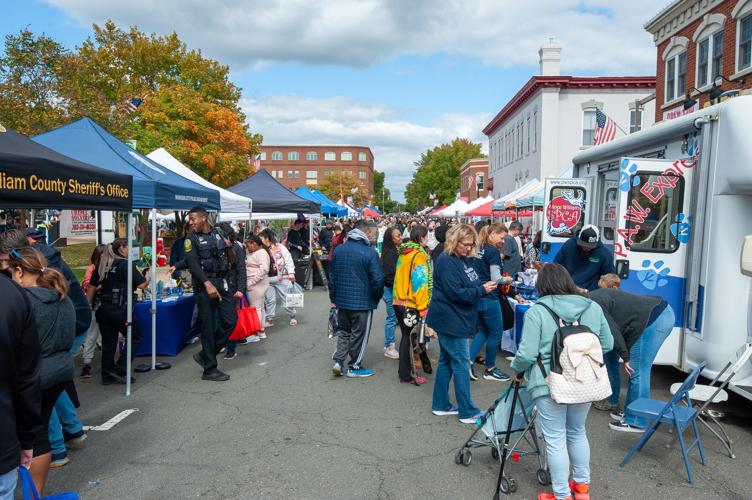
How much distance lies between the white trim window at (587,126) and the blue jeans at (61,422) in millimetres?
30658

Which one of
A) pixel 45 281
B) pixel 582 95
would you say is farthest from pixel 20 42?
pixel 582 95

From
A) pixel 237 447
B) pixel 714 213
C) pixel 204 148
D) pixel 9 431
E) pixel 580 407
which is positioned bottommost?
pixel 237 447

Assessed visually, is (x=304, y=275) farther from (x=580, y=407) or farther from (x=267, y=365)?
(x=580, y=407)

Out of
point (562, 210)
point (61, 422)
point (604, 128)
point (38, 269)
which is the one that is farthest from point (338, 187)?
point (38, 269)

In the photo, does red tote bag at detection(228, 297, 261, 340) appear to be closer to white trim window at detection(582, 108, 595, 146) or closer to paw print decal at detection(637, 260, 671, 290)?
paw print decal at detection(637, 260, 671, 290)

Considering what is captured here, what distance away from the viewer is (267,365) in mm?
7629

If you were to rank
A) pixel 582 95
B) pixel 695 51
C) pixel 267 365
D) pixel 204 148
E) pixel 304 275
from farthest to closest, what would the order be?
pixel 582 95 → pixel 204 148 → pixel 695 51 → pixel 304 275 → pixel 267 365

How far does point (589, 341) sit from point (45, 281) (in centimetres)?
343

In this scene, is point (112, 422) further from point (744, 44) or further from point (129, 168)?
point (744, 44)

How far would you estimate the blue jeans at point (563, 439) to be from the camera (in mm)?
3639

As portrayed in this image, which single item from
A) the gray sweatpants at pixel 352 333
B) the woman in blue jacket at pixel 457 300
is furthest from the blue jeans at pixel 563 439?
the gray sweatpants at pixel 352 333

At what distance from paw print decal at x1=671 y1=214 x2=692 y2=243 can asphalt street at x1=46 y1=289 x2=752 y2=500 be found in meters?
1.70

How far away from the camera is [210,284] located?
6.56 m

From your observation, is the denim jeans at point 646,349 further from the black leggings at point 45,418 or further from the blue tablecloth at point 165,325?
the blue tablecloth at point 165,325
